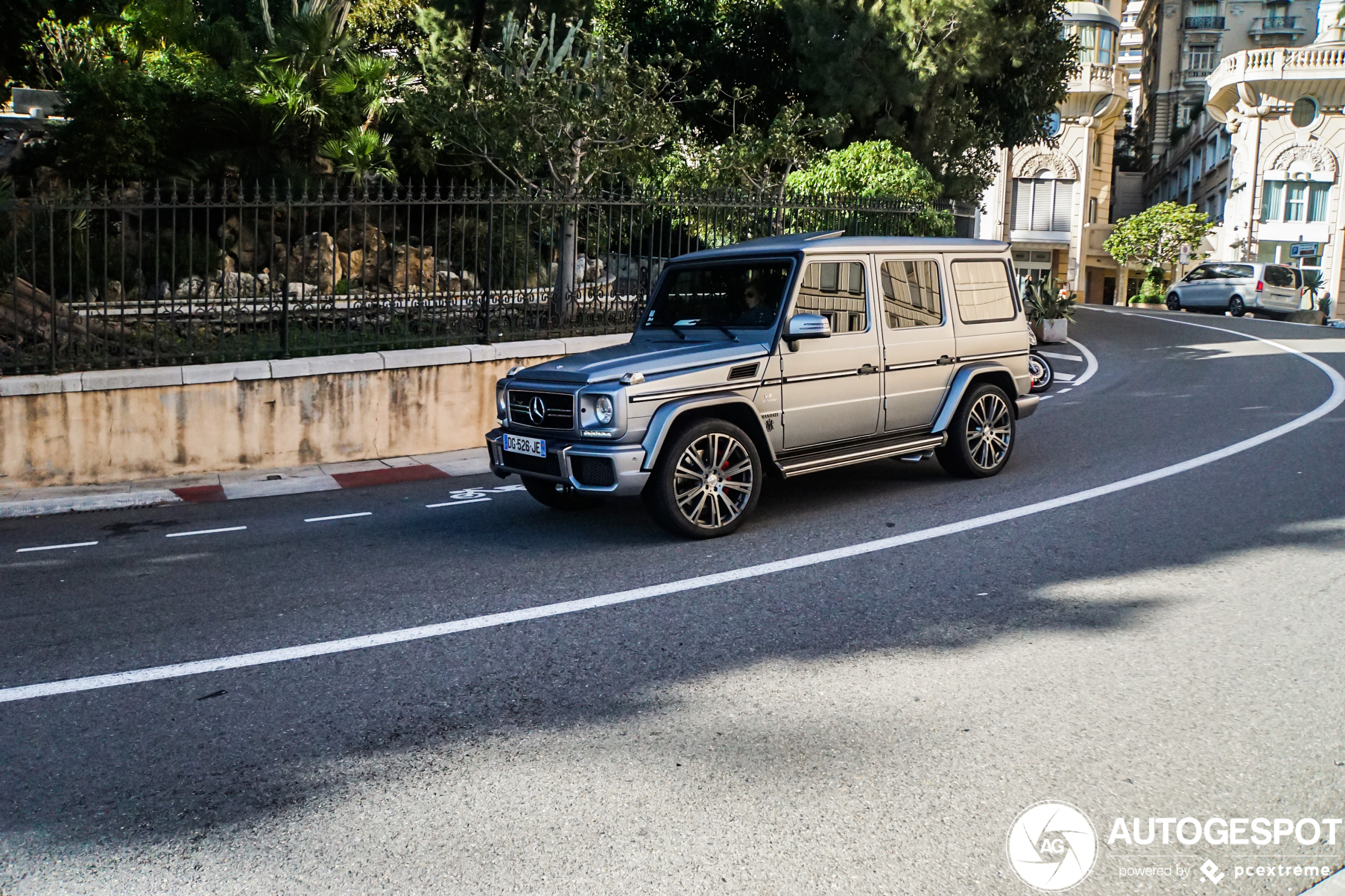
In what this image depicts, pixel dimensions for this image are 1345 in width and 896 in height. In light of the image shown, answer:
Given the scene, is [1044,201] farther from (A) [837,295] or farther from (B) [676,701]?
(B) [676,701]

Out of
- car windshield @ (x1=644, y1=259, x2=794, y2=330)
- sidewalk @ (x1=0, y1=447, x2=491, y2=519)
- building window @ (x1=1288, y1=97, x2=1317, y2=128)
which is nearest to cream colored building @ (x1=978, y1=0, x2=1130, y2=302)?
building window @ (x1=1288, y1=97, x2=1317, y2=128)

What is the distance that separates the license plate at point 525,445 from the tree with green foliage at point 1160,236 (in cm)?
4785

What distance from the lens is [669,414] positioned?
23.8ft

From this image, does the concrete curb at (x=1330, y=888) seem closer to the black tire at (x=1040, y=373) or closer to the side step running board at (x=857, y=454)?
the side step running board at (x=857, y=454)

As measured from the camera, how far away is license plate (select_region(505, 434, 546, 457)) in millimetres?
7586

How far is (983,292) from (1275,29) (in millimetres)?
68242

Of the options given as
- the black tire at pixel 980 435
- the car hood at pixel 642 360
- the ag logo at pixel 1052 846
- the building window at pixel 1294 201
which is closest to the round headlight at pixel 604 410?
the car hood at pixel 642 360

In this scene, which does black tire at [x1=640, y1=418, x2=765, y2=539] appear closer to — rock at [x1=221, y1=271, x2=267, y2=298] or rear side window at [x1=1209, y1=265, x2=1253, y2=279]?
rock at [x1=221, y1=271, x2=267, y2=298]

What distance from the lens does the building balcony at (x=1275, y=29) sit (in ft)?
216

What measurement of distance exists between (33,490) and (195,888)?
760 centimetres

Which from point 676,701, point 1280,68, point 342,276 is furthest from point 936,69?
point 1280,68

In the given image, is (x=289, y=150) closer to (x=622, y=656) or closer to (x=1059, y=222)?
(x=622, y=656)

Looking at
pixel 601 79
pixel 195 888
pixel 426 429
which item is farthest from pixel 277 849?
pixel 601 79

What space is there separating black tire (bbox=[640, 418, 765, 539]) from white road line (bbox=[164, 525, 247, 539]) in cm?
310
